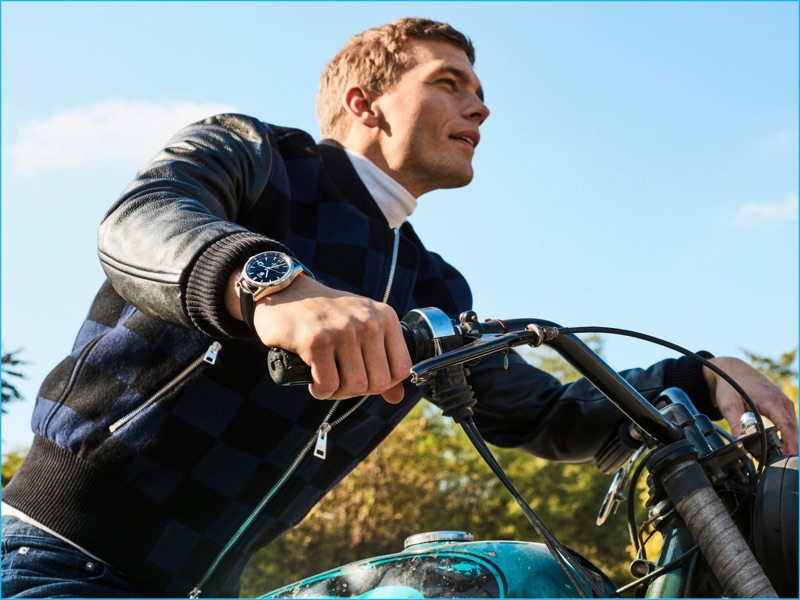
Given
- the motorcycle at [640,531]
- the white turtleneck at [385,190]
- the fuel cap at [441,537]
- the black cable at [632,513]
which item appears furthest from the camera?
the white turtleneck at [385,190]

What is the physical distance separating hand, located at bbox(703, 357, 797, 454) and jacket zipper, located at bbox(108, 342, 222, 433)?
129 centimetres

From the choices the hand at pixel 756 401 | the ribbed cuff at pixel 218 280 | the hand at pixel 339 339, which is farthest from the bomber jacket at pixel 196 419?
the hand at pixel 339 339

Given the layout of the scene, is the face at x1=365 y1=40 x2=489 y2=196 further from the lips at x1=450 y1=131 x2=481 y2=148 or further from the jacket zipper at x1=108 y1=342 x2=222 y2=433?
the jacket zipper at x1=108 y1=342 x2=222 y2=433

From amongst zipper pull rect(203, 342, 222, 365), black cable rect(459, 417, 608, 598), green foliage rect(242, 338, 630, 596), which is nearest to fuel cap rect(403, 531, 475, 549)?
black cable rect(459, 417, 608, 598)

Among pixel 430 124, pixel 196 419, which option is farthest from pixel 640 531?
pixel 430 124

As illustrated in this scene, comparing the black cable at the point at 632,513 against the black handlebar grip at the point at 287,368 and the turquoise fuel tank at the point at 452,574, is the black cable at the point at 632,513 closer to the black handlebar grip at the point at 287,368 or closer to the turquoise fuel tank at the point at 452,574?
the turquoise fuel tank at the point at 452,574

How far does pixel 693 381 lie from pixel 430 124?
1243 millimetres

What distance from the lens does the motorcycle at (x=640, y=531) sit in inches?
56.1

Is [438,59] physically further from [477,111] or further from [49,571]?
[49,571]

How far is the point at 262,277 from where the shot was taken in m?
1.32

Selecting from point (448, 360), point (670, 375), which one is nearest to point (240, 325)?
point (448, 360)

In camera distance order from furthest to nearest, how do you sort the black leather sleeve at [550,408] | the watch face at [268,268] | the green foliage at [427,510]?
the green foliage at [427,510] < the black leather sleeve at [550,408] < the watch face at [268,268]

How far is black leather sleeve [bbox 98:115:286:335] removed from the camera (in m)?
1.41

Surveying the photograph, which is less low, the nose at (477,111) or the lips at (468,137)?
the nose at (477,111)
